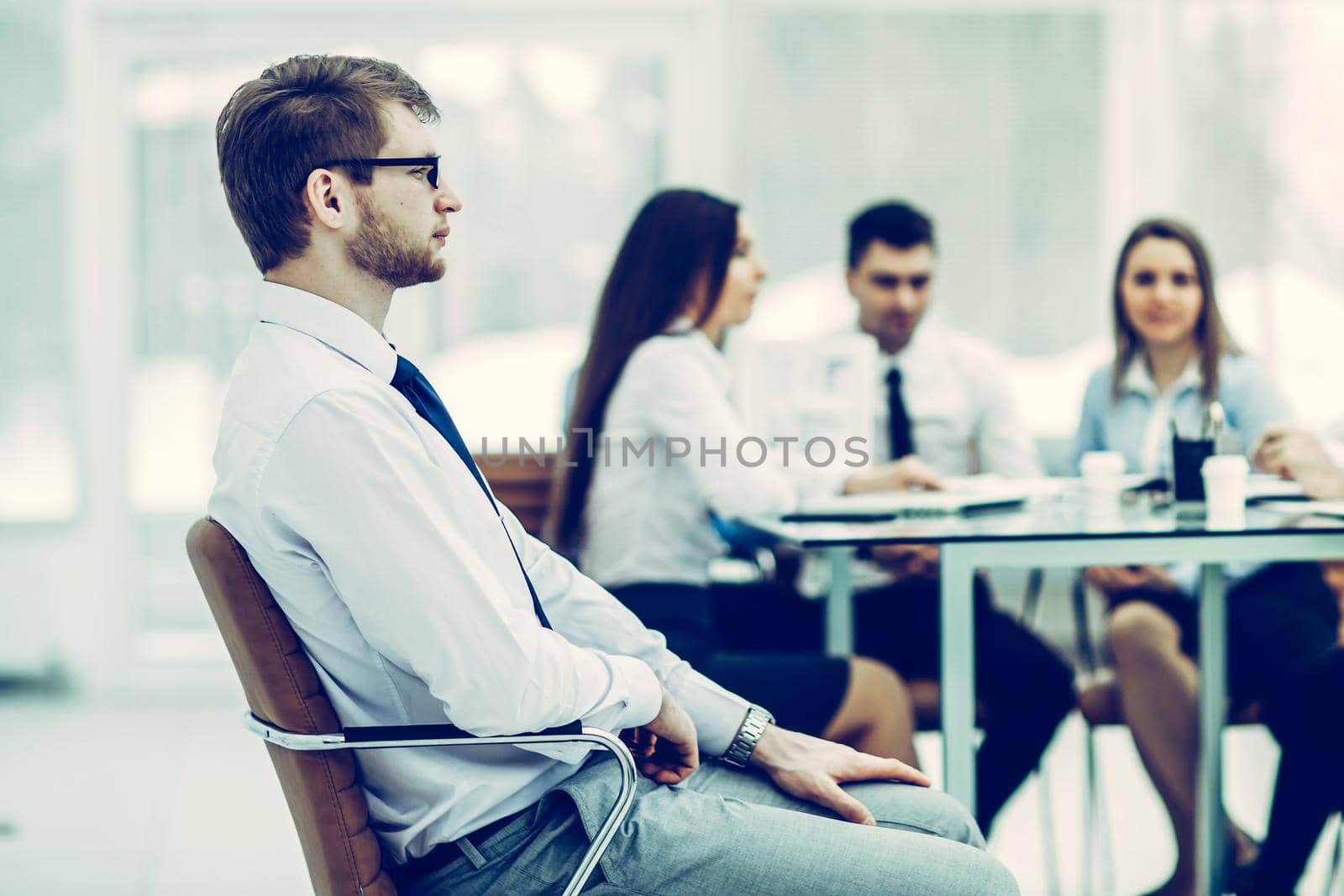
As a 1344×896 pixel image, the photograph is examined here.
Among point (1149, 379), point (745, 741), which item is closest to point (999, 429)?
point (1149, 379)

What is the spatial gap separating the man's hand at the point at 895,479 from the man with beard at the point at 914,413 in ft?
0.77

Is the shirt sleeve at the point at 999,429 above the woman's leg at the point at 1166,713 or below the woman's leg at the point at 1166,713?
above

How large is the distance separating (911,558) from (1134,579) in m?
0.43

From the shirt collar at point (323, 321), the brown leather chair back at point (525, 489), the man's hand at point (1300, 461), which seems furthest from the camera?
the brown leather chair back at point (525, 489)

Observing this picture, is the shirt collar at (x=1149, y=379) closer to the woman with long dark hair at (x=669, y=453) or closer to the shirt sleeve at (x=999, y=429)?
the shirt sleeve at (x=999, y=429)

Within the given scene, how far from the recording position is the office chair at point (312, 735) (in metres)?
1.14

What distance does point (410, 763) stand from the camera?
122 centimetres

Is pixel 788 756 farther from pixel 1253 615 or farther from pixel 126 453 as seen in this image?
pixel 126 453

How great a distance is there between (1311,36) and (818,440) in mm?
2871

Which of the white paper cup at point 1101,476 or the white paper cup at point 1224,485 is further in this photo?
the white paper cup at point 1101,476

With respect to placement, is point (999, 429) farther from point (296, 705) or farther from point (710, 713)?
point (296, 705)

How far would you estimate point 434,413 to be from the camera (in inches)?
51.6

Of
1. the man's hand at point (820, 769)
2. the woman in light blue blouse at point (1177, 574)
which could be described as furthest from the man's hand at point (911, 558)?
the man's hand at point (820, 769)

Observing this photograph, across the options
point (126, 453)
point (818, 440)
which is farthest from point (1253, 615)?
point (126, 453)
